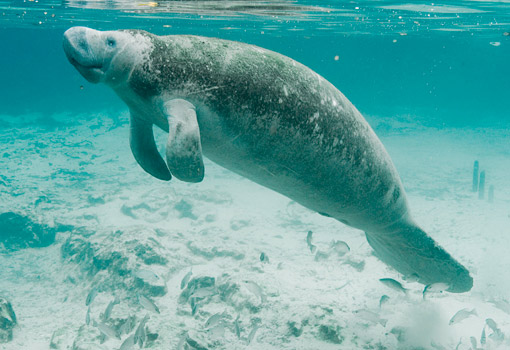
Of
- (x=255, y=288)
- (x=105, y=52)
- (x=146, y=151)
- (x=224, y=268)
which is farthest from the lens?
(x=224, y=268)

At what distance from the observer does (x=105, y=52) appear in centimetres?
237

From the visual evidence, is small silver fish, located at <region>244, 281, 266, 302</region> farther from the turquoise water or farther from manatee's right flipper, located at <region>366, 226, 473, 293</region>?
manatee's right flipper, located at <region>366, 226, 473, 293</region>

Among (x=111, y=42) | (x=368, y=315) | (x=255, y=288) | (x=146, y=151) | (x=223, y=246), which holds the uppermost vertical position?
(x=111, y=42)

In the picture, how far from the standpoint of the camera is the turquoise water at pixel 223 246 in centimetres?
477

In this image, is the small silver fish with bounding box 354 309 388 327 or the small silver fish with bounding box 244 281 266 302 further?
the small silver fish with bounding box 244 281 266 302

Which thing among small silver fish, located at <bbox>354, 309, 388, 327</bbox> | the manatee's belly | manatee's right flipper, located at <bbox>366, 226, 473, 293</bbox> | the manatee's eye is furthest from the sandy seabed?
the manatee's eye

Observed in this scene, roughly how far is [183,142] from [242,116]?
540 millimetres

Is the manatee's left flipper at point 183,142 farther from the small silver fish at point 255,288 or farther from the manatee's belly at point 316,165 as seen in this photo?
the small silver fish at point 255,288

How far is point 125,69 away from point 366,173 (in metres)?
2.12

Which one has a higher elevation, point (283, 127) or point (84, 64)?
point (84, 64)

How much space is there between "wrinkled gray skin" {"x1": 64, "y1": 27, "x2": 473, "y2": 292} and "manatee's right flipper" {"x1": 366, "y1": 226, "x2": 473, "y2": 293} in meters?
0.87

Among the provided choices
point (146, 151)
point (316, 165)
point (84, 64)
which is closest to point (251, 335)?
point (316, 165)

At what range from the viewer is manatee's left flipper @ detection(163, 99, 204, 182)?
2.27m

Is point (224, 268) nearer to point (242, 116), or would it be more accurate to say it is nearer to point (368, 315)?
point (368, 315)
